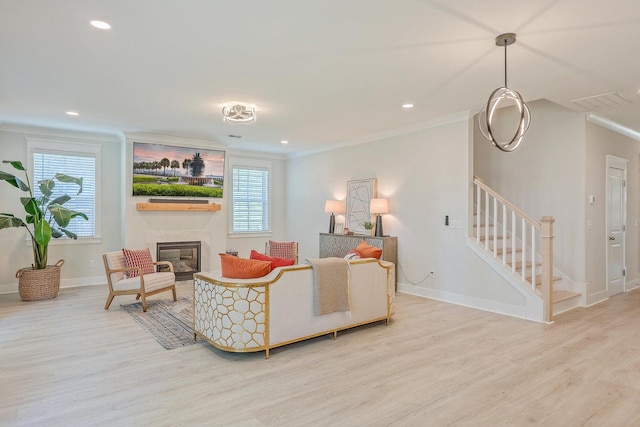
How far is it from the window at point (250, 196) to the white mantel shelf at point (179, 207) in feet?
3.02

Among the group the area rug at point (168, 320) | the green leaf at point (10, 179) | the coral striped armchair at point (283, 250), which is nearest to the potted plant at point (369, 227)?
the coral striped armchair at point (283, 250)

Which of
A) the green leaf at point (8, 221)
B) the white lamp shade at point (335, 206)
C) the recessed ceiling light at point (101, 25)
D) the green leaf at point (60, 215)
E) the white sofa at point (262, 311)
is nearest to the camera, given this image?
the recessed ceiling light at point (101, 25)

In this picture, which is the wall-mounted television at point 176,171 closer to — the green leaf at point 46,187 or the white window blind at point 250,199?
the white window blind at point 250,199

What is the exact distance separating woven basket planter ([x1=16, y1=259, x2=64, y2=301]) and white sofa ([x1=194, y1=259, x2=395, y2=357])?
133 inches

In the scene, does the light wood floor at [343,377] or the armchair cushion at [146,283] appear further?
the armchair cushion at [146,283]

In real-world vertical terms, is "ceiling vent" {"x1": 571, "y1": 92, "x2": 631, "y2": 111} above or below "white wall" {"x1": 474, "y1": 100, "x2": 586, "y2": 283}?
above

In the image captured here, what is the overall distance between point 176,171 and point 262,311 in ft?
15.2

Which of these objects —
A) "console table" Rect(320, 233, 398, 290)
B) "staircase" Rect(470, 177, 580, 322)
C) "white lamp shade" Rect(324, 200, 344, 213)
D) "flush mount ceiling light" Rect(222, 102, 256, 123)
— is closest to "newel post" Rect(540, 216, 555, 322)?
"staircase" Rect(470, 177, 580, 322)

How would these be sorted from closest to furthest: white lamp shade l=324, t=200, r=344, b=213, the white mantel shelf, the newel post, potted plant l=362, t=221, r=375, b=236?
1. the newel post
2. potted plant l=362, t=221, r=375, b=236
3. the white mantel shelf
4. white lamp shade l=324, t=200, r=344, b=213

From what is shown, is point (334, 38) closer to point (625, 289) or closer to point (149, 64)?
point (149, 64)

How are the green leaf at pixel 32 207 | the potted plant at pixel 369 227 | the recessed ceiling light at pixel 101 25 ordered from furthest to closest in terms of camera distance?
the potted plant at pixel 369 227 < the green leaf at pixel 32 207 < the recessed ceiling light at pixel 101 25

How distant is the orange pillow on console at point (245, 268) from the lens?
3514mm

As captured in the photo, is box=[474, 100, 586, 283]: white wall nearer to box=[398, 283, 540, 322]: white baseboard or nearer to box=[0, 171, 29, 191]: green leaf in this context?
box=[398, 283, 540, 322]: white baseboard

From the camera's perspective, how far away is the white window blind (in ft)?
27.8
